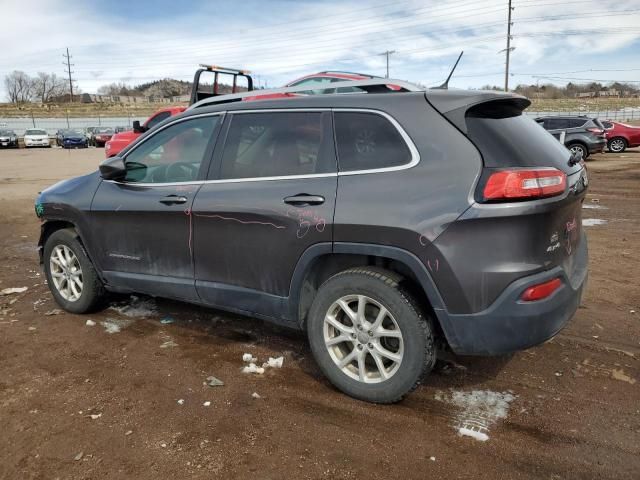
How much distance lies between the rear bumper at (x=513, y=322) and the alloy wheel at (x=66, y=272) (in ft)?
11.0

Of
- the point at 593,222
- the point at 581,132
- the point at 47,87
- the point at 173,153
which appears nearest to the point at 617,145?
the point at 581,132

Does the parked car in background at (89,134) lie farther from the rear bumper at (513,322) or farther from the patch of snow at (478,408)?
the rear bumper at (513,322)

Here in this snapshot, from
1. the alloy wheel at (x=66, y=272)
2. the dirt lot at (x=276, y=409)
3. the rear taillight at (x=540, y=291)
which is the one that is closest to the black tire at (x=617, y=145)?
the dirt lot at (x=276, y=409)

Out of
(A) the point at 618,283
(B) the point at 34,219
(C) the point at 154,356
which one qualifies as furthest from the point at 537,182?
(B) the point at 34,219

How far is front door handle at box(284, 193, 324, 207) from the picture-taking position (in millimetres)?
3085

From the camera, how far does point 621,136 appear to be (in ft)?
74.0

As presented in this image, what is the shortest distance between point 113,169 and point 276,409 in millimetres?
2233

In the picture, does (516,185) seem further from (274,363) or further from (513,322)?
(274,363)

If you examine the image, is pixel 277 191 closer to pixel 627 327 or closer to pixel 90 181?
pixel 90 181

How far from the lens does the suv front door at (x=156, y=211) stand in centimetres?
377

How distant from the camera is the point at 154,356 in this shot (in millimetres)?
3846

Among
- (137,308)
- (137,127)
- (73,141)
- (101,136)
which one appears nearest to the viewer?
(137,308)

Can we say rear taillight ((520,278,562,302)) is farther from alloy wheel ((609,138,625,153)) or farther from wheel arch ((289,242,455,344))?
alloy wheel ((609,138,625,153))

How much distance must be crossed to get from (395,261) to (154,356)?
2.00 metres
